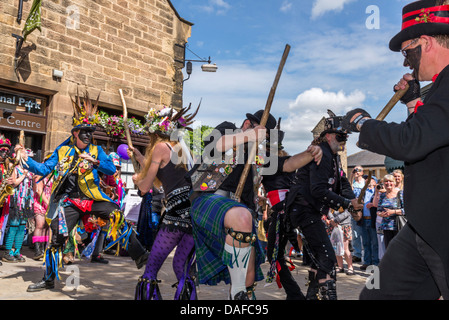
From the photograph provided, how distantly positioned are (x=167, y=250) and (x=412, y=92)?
2482 millimetres

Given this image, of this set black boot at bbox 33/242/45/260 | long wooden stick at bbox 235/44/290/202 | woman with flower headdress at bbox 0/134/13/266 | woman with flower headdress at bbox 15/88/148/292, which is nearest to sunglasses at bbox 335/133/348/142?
long wooden stick at bbox 235/44/290/202

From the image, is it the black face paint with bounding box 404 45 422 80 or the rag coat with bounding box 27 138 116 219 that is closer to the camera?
the black face paint with bounding box 404 45 422 80

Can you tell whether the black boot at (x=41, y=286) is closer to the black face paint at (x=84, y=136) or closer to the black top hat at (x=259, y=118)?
the black face paint at (x=84, y=136)

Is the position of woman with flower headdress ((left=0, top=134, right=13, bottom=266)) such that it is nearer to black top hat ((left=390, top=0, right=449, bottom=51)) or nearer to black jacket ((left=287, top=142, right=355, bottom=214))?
black jacket ((left=287, top=142, right=355, bottom=214))

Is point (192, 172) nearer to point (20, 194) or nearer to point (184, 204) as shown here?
point (184, 204)

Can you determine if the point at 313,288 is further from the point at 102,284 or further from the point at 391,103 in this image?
the point at 102,284

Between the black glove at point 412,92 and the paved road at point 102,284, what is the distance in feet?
10.6

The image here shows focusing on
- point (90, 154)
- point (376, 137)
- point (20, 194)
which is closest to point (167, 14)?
point (20, 194)

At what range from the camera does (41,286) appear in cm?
491

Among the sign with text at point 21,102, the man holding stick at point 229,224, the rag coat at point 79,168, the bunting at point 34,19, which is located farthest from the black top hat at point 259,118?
the sign with text at point 21,102

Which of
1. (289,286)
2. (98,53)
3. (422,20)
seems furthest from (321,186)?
(98,53)

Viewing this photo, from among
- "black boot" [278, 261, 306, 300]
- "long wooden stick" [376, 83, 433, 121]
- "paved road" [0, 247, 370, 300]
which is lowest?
"paved road" [0, 247, 370, 300]

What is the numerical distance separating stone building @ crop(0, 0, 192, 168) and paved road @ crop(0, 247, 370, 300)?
14.0 feet

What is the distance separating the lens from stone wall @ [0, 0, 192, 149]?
9.59m
